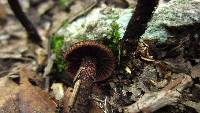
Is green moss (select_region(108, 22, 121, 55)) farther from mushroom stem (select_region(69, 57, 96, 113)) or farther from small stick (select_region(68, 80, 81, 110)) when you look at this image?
small stick (select_region(68, 80, 81, 110))

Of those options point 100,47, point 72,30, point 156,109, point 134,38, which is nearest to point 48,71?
point 72,30

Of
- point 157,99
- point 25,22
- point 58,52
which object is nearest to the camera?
point 157,99

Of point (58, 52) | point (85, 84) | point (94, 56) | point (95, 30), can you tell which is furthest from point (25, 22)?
point (85, 84)

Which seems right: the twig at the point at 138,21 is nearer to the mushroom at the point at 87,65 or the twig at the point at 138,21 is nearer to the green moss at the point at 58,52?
the mushroom at the point at 87,65

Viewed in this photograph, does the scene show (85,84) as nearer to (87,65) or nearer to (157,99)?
(87,65)

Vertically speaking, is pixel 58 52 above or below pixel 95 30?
below

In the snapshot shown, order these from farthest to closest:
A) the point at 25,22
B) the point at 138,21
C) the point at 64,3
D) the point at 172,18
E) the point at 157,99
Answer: the point at 64,3
the point at 25,22
the point at 172,18
the point at 138,21
the point at 157,99

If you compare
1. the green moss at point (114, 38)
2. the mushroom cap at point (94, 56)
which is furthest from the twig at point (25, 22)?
the green moss at point (114, 38)
